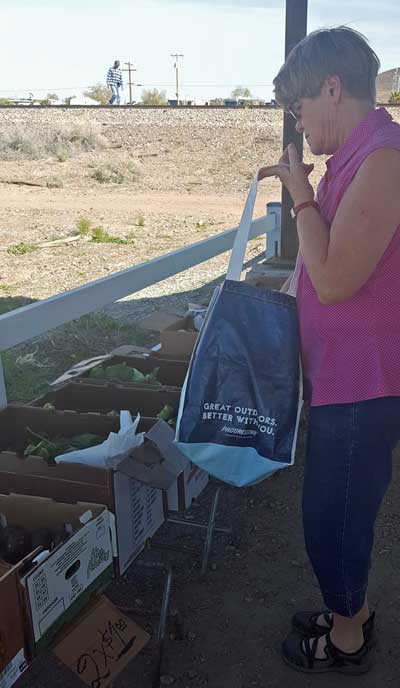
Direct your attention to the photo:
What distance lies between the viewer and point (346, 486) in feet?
6.65

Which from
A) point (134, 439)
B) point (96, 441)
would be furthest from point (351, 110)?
point (96, 441)

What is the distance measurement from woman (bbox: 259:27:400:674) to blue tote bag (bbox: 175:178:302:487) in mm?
68

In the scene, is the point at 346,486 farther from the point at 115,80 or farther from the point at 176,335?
the point at 115,80

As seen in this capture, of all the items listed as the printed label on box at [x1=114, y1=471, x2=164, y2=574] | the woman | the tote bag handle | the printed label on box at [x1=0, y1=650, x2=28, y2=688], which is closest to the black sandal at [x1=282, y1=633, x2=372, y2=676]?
the woman

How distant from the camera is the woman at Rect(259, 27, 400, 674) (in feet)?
5.61

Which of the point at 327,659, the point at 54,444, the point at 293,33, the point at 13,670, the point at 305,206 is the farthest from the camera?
the point at 293,33

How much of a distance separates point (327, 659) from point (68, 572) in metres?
0.97

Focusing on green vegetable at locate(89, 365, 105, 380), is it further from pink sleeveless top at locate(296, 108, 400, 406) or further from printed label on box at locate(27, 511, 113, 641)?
pink sleeveless top at locate(296, 108, 400, 406)

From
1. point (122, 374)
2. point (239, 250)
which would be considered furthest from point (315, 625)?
point (122, 374)

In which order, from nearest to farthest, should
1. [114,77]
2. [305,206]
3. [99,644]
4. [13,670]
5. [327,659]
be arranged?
1. [305,206]
2. [13,670]
3. [99,644]
4. [327,659]
5. [114,77]

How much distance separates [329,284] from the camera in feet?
5.78

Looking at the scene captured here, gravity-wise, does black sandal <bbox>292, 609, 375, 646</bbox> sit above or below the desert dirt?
above

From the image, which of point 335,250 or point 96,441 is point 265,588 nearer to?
point 96,441

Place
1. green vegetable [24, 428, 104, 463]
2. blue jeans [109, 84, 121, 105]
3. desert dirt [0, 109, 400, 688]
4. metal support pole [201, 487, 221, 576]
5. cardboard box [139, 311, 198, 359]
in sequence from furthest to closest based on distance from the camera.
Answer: blue jeans [109, 84, 121, 105] → cardboard box [139, 311, 198, 359] → metal support pole [201, 487, 221, 576] → green vegetable [24, 428, 104, 463] → desert dirt [0, 109, 400, 688]
